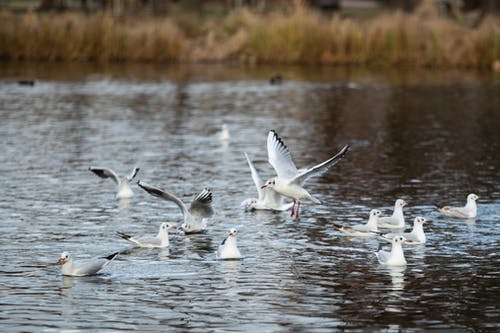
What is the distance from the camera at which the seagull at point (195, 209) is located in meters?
16.5

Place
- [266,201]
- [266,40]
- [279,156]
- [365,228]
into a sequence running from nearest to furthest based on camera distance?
[365,228] → [279,156] → [266,201] → [266,40]

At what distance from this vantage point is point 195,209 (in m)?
16.7

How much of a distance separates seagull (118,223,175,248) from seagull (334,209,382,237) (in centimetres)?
234

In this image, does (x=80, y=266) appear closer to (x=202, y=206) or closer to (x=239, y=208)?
(x=202, y=206)

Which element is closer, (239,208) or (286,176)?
(286,176)

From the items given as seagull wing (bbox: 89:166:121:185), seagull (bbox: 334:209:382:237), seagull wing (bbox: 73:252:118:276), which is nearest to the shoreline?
seagull wing (bbox: 89:166:121:185)

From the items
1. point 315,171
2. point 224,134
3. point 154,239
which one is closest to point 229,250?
point 154,239

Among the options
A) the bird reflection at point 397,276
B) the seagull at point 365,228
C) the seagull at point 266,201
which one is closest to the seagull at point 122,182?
the seagull at point 266,201

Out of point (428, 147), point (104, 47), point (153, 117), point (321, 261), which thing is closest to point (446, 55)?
point (104, 47)

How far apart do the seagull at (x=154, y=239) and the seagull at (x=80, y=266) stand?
63.4 inches

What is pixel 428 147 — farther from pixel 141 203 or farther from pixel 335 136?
pixel 141 203

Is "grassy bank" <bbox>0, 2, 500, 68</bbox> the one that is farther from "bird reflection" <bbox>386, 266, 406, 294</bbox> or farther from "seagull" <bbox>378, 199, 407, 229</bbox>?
"bird reflection" <bbox>386, 266, 406, 294</bbox>

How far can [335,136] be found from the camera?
2823 centimetres

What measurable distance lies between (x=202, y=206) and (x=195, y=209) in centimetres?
12
